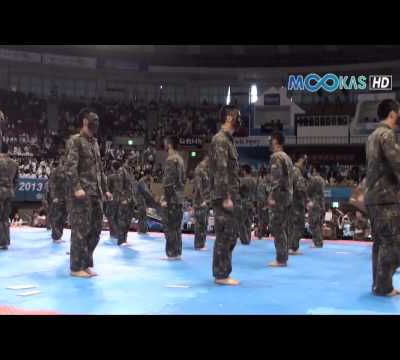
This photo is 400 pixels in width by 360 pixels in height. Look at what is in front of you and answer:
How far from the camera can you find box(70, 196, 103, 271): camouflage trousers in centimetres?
660

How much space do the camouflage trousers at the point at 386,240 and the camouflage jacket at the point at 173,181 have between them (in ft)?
12.7

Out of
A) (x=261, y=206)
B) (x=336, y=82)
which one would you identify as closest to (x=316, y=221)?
(x=261, y=206)

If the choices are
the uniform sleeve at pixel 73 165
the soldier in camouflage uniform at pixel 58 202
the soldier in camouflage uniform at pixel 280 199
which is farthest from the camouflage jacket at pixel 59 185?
the soldier in camouflage uniform at pixel 280 199

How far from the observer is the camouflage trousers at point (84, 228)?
6.60 meters

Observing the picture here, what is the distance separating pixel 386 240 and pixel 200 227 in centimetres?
606

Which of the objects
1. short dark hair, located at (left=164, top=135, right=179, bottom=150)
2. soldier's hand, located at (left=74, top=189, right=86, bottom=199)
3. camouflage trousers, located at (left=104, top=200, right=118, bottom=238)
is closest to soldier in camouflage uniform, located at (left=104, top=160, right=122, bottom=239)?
camouflage trousers, located at (left=104, top=200, right=118, bottom=238)

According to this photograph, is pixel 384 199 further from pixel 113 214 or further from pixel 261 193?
pixel 261 193

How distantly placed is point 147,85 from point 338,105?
12.9 metres

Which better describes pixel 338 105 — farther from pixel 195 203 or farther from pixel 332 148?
pixel 195 203

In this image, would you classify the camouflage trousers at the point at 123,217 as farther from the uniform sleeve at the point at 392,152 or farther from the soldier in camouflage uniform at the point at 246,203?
the uniform sleeve at the point at 392,152

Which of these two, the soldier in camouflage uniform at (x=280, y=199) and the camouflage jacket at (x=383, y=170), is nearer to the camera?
the camouflage jacket at (x=383, y=170)

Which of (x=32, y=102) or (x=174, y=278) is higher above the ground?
(x=32, y=102)
